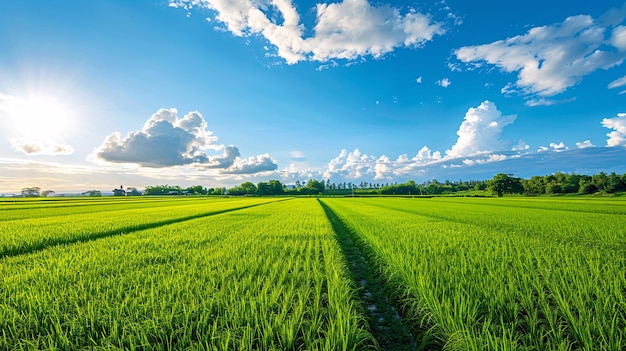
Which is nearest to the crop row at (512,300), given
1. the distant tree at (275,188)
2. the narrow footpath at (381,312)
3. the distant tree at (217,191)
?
the narrow footpath at (381,312)

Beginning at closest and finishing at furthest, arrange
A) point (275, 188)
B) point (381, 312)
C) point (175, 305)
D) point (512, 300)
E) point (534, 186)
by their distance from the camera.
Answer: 1. point (175, 305)
2. point (512, 300)
3. point (381, 312)
4. point (534, 186)
5. point (275, 188)

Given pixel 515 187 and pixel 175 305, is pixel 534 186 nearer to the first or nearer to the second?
pixel 515 187

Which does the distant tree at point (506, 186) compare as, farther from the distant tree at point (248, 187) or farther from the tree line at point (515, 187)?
the distant tree at point (248, 187)

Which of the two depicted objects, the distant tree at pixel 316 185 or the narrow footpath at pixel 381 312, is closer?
the narrow footpath at pixel 381 312

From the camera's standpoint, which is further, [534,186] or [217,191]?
[217,191]

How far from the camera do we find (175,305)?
3.18 m

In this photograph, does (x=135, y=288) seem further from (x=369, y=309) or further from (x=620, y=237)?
(x=620, y=237)

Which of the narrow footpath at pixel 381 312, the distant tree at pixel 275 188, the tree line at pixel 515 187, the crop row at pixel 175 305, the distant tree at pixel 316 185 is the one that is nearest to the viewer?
the crop row at pixel 175 305

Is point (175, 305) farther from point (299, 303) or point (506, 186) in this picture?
point (506, 186)

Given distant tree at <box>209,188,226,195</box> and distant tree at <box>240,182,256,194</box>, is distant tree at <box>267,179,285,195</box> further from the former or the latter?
distant tree at <box>209,188,226,195</box>

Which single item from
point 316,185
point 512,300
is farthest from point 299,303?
point 316,185

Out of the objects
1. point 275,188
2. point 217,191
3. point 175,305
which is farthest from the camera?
point 217,191

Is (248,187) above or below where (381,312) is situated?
above

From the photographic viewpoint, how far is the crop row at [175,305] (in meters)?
2.62
